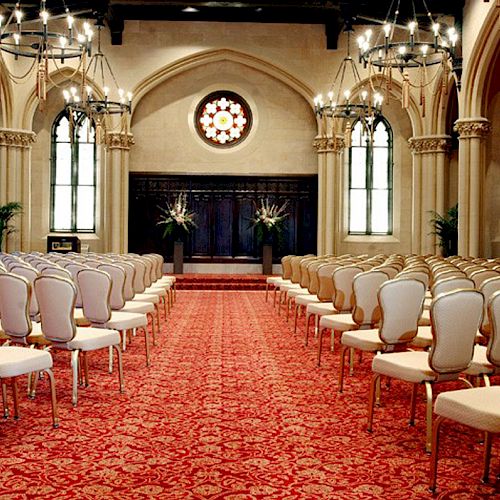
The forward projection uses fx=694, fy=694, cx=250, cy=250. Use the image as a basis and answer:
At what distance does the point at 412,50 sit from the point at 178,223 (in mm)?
9974

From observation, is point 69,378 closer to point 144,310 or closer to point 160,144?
point 144,310

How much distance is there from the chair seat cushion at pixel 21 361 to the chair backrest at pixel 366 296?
275 cm

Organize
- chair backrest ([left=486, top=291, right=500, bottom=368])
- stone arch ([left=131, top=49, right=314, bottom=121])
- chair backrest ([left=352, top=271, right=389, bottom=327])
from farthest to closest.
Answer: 1. stone arch ([left=131, top=49, right=314, bottom=121])
2. chair backrest ([left=352, top=271, right=389, bottom=327])
3. chair backrest ([left=486, top=291, right=500, bottom=368])

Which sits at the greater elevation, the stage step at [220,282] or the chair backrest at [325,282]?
the chair backrest at [325,282]

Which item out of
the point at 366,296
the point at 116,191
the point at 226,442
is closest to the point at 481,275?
the point at 366,296

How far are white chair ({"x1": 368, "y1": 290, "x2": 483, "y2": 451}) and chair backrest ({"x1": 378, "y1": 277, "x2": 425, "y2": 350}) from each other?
643mm

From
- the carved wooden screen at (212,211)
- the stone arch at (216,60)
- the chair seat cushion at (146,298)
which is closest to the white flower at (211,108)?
the stone arch at (216,60)

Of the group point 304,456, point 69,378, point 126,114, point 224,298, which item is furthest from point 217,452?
point 126,114

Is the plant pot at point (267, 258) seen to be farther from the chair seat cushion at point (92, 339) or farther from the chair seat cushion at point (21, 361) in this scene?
the chair seat cushion at point (21, 361)

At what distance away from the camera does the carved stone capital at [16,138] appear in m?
19.0

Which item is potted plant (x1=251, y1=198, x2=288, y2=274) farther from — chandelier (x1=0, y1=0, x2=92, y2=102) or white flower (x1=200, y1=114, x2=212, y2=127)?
chandelier (x1=0, y1=0, x2=92, y2=102)

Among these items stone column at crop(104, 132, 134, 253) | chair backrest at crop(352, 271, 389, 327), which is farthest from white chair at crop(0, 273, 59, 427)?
stone column at crop(104, 132, 134, 253)

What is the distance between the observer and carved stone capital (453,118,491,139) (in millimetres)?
15516

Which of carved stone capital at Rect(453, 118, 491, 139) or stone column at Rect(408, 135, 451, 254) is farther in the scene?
stone column at Rect(408, 135, 451, 254)
